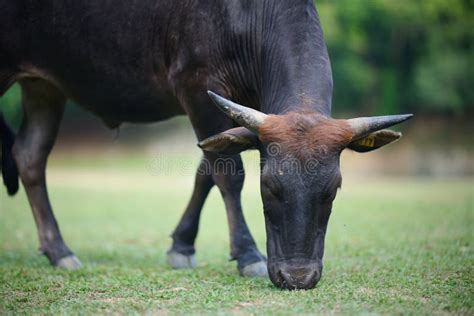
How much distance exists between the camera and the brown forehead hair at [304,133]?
16.4ft

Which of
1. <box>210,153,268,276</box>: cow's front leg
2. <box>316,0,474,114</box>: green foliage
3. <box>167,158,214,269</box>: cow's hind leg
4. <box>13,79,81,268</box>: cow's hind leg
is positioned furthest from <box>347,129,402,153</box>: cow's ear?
<box>316,0,474,114</box>: green foliage

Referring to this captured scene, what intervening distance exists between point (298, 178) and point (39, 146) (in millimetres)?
3575

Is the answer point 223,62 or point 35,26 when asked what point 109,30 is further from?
point 223,62

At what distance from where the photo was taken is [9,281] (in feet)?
18.8

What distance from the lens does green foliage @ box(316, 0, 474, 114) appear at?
3275 cm

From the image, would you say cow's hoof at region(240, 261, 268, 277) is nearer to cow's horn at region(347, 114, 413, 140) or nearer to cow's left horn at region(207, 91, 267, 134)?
cow's left horn at region(207, 91, 267, 134)

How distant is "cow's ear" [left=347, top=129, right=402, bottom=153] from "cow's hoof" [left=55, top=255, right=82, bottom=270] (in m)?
3.23

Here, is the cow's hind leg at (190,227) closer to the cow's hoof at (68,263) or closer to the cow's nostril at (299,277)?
the cow's hoof at (68,263)

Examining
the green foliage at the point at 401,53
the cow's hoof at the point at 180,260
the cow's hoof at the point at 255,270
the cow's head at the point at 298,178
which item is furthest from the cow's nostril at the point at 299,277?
the green foliage at the point at 401,53

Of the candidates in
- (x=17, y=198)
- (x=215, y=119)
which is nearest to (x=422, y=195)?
(x=17, y=198)

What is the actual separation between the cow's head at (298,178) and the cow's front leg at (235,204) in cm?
104

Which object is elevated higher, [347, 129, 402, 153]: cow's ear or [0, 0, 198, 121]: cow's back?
[0, 0, 198, 121]: cow's back

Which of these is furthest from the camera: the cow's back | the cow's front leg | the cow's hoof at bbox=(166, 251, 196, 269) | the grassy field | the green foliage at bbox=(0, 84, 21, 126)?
the green foliage at bbox=(0, 84, 21, 126)

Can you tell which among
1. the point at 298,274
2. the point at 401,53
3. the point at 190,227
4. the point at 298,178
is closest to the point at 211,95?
the point at 298,178
